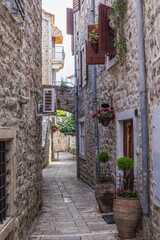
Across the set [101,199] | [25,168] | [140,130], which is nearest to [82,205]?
[101,199]

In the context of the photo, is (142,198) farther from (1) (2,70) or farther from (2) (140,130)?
(1) (2,70)

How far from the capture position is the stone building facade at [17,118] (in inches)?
135

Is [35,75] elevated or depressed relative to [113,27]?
depressed

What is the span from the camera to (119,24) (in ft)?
18.1

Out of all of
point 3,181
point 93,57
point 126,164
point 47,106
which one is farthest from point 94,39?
point 3,181

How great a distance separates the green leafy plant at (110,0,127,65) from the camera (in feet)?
17.5

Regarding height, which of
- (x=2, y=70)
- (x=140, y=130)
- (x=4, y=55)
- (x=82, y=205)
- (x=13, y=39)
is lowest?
(x=82, y=205)

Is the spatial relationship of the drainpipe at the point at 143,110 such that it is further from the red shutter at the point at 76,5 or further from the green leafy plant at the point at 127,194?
the red shutter at the point at 76,5

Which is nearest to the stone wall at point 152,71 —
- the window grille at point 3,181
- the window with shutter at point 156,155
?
the window with shutter at point 156,155

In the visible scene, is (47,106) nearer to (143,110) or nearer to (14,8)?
(143,110)

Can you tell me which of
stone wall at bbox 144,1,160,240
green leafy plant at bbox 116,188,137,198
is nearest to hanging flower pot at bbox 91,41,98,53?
stone wall at bbox 144,1,160,240

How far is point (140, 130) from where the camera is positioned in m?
4.53

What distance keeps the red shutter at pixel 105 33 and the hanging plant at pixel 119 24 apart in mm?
192

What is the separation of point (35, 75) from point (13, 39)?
200cm
